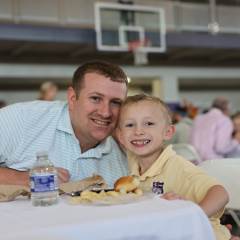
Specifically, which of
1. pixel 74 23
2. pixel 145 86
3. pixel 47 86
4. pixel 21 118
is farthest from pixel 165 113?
pixel 145 86

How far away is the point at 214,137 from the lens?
513 cm

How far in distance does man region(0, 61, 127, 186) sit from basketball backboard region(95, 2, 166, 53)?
671 cm

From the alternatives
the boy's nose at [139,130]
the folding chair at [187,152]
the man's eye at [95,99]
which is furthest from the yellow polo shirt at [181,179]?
the folding chair at [187,152]

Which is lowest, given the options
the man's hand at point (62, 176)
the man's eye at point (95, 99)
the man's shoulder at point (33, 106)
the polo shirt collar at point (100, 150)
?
the man's hand at point (62, 176)

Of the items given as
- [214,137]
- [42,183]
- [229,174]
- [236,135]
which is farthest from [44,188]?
[236,135]

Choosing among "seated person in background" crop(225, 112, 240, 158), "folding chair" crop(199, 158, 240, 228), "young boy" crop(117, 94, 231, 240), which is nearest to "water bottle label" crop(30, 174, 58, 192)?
"young boy" crop(117, 94, 231, 240)

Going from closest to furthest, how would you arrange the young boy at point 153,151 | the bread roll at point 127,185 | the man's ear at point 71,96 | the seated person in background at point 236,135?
the bread roll at point 127,185
the young boy at point 153,151
the man's ear at point 71,96
the seated person in background at point 236,135

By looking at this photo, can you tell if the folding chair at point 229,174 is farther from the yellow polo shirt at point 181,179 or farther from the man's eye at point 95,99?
the man's eye at point 95,99

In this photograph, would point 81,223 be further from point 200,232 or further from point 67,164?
point 67,164

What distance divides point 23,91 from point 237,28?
18.0 feet

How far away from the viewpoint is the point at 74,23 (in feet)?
31.1

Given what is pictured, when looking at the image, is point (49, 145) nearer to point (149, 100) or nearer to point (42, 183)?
point (149, 100)

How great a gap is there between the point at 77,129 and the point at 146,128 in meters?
0.37

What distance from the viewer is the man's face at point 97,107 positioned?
1.91 meters
